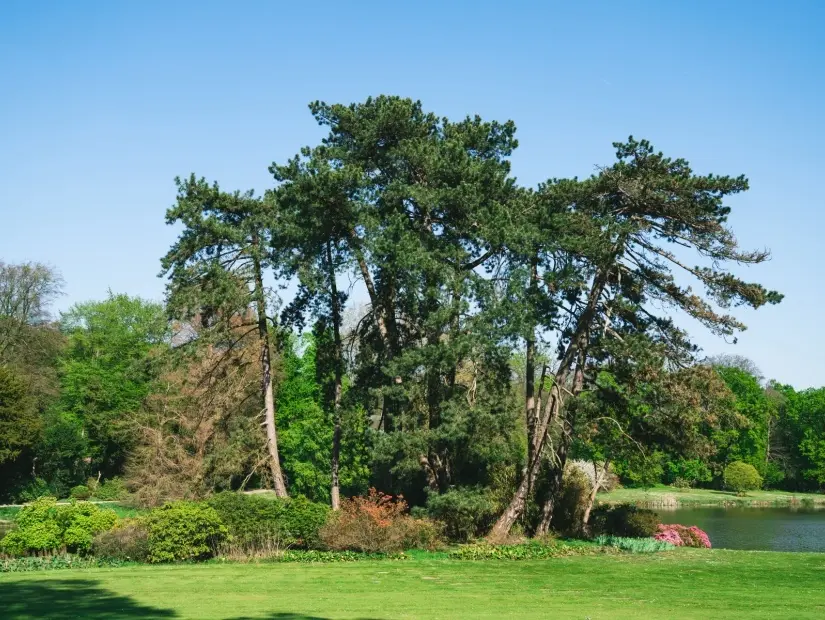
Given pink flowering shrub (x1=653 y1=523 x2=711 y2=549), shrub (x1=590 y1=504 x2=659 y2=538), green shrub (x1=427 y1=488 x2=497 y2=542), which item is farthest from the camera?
pink flowering shrub (x1=653 y1=523 x2=711 y2=549)

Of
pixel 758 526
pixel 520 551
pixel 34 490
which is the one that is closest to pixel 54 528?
pixel 520 551

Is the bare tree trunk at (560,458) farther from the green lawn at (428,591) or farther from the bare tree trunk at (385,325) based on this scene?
the bare tree trunk at (385,325)

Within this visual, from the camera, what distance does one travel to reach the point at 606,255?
74.2 feet

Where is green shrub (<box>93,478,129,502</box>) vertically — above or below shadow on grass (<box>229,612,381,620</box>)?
above

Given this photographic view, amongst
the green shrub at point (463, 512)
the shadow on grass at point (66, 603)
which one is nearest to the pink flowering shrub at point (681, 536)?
the green shrub at point (463, 512)

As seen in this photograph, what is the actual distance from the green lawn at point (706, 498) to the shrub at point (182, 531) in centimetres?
3551

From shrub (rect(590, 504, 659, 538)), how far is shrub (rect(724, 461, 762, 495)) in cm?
3617

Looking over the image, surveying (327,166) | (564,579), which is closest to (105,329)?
(327,166)

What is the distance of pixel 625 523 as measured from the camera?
25953 mm

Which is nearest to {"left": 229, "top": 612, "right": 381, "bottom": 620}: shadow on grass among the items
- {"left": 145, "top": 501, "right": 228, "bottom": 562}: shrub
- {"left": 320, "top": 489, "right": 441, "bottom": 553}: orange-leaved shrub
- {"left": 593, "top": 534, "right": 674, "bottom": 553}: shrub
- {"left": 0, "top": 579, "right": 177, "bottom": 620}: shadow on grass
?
{"left": 0, "top": 579, "right": 177, "bottom": 620}: shadow on grass

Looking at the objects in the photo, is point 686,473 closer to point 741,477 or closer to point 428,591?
point 741,477

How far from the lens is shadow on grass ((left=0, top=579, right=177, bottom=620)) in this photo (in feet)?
34.6

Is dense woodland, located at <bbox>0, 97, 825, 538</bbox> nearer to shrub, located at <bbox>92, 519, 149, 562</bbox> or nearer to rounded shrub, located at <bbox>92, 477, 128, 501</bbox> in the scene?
shrub, located at <bbox>92, 519, 149, 562</bbox>

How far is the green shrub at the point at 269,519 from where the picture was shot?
2064 centimetres
